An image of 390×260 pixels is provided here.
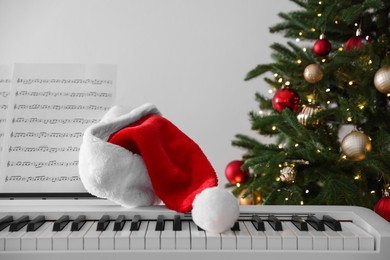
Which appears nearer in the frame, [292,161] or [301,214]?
[301,214]

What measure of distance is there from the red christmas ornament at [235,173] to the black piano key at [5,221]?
138 cm

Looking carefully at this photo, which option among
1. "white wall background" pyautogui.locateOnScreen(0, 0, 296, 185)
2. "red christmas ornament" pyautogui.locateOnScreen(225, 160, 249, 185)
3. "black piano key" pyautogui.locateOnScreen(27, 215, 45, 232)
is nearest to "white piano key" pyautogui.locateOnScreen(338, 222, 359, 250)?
"black piano key" pyautogui.locateOnScreen(27, 215, 45, 232)

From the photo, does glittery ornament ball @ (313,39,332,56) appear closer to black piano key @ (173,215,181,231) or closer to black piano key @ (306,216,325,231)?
black piano key @ (306,216,325,231)

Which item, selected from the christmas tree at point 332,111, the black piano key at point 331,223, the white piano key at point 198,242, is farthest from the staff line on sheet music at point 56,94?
the christmas tree at point 332,111

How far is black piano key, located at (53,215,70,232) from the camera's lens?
90 cm

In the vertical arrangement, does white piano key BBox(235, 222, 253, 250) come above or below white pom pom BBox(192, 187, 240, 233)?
below

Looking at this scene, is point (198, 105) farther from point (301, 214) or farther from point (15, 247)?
point (15, 247)

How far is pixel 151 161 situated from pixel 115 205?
0.63ft

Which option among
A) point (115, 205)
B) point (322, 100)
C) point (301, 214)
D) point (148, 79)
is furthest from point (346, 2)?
point (148, 79)

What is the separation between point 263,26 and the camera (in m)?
2.91

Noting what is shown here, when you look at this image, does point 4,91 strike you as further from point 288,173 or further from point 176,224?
point 288,173

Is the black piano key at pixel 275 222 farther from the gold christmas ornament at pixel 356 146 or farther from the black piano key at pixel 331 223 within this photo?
the gold christmas ornament at pixel 356 146

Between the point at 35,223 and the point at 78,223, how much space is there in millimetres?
89

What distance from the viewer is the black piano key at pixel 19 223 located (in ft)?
A: 2.96
